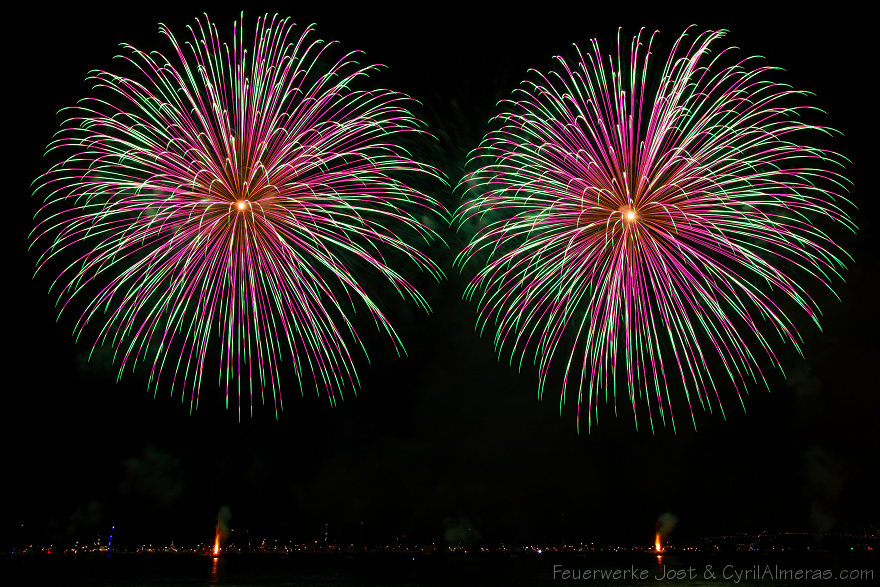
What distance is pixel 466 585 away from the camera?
75.7 meters

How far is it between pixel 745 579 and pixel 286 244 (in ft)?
291

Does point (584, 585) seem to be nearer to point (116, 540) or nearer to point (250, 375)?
point (250, 375)

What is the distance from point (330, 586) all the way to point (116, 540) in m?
135

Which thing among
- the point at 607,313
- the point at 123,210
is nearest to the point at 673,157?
the point at 607,313

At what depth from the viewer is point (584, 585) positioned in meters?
76.7

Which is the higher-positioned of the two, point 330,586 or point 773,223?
point 773,223

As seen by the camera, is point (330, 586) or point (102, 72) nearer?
point (102, 72)

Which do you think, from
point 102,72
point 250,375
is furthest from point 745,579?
point 102,72

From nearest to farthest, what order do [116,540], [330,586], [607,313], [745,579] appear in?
[607,313] < [330,586] < [745,579] < [116,540]

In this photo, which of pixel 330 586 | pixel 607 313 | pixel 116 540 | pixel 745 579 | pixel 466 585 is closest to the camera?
pixel 607 313

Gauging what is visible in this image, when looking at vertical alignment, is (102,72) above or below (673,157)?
above

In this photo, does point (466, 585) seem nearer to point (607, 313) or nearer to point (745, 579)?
point (745, 579)

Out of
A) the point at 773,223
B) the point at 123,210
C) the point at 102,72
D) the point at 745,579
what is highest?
the point at 102,72

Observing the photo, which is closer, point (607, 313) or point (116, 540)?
point (607, 313)
